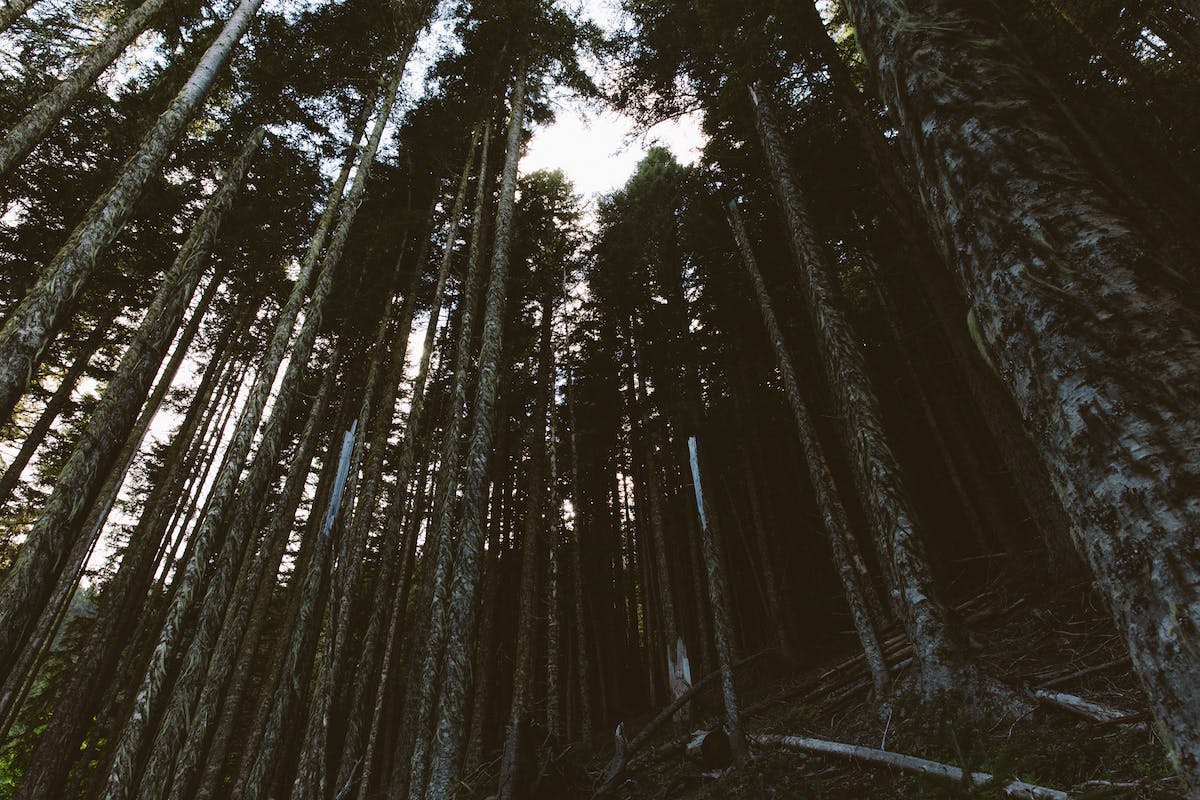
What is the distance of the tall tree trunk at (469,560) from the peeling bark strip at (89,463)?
163 inches

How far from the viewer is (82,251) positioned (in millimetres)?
5520

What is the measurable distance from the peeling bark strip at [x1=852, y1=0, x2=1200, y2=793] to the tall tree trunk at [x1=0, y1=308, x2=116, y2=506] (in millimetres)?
17054

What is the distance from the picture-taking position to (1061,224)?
1.18 meters

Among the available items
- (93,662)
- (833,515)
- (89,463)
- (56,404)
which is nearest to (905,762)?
(833,515)

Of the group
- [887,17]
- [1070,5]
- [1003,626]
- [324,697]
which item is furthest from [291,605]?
[1070,5]

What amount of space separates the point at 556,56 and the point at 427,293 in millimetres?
7189

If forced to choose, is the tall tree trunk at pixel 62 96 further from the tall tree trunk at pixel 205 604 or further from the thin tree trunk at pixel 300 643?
the thin tree trunk at pixel 300 643

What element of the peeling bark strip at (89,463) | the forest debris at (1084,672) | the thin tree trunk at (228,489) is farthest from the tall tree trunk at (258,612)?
the forest debris at (1084,672)

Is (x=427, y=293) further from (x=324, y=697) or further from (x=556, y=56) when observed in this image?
(x=324, y=697)

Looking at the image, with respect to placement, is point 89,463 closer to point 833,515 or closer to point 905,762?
point 905,762

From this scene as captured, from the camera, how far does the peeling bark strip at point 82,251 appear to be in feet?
→ 16.0

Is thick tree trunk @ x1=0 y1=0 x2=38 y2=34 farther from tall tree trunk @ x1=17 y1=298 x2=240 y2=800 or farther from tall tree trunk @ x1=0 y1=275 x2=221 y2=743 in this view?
tall tree trunk @ x1=17 y1=298 x2=240 y2=800

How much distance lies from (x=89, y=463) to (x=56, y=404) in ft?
30.9

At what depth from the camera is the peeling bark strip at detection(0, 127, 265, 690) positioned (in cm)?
471
